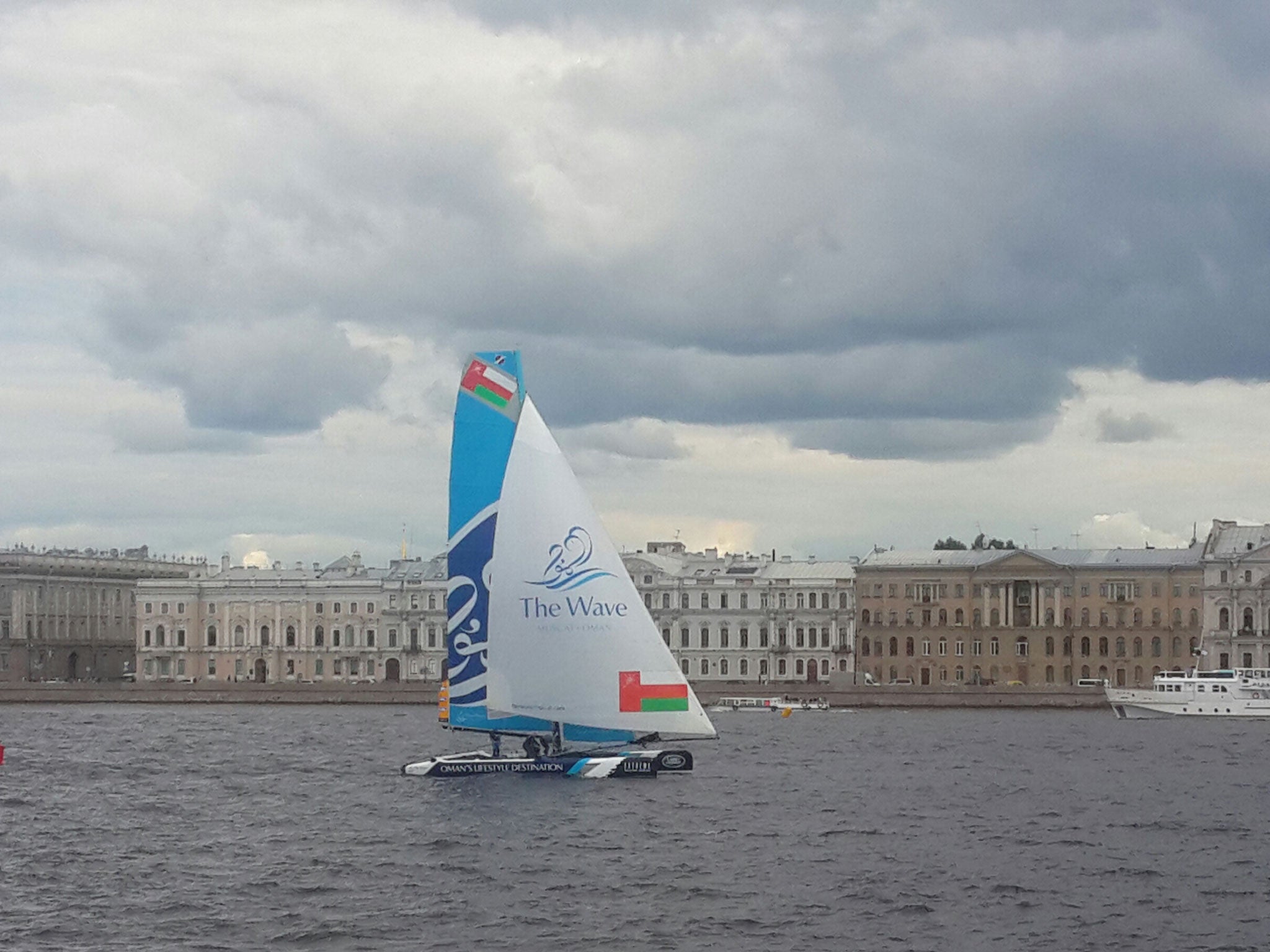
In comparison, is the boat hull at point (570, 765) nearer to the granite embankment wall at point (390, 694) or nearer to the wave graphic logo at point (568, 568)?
the wave graphic logo at point (568, 568)

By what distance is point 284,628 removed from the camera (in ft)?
368

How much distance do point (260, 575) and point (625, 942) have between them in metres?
90.8

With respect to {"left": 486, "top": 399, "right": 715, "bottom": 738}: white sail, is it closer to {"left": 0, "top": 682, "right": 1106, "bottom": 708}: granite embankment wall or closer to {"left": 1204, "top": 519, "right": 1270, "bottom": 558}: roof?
{"left": 0, "top": 682, "right": 1106, "bottom": 708}: granite embankment wall

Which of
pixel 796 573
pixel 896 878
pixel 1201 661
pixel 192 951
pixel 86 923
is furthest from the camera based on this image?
pixel 796 573

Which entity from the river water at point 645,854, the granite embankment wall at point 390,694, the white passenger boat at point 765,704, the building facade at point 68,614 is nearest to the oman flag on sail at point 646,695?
the river water at point 645,854

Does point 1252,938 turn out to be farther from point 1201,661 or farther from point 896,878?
point 1201,661

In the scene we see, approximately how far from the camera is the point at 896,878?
29.8 m

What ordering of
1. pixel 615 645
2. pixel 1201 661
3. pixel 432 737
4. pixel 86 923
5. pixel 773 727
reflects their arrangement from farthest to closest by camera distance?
pixel 1201 661 < pixel 773 727 < pixel 432 737 < pixel 615 645 < pixel 86 923

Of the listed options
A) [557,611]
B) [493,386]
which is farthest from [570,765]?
[493,386]

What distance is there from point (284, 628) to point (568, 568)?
73.4 meters

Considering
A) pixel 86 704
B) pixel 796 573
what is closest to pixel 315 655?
pixel 86 704

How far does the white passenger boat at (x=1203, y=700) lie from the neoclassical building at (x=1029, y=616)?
1738 cm

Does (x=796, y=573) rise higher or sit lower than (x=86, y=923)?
higher

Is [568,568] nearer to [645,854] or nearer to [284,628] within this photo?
[645,854]
